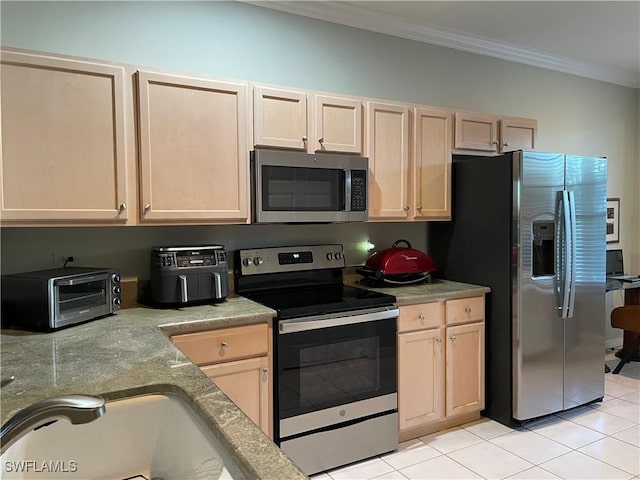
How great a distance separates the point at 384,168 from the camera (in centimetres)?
290

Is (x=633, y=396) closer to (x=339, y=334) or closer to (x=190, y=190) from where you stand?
(x=339, y=334)

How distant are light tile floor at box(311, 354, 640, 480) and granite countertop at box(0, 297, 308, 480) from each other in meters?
1.14

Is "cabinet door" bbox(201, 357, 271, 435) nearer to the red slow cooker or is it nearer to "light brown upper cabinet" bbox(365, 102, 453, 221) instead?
the red slow cooker

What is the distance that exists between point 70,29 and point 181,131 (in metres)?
0.77

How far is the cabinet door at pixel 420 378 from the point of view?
2715 millimetres

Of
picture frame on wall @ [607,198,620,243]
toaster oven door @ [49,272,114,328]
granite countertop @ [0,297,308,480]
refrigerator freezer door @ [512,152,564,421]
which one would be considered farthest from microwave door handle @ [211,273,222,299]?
picture frame on wall @ [607,198,620,243]

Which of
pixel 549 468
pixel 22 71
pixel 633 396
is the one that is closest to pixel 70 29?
pixel 22 71

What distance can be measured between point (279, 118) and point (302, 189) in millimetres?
403

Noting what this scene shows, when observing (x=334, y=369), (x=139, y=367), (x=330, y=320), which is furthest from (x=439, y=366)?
(x=139, y=367)

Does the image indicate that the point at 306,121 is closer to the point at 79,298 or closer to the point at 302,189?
the point at 302,189

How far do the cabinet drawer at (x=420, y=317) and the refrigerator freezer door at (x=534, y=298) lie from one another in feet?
1.63

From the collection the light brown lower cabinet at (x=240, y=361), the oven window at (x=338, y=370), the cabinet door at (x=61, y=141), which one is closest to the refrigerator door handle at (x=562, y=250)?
the oven window at (x=338, y=370)

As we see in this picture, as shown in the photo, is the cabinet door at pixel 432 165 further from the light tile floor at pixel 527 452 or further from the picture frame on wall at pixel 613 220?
the picture frame on wall at pixel 613 220

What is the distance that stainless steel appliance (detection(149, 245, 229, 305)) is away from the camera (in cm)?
228
